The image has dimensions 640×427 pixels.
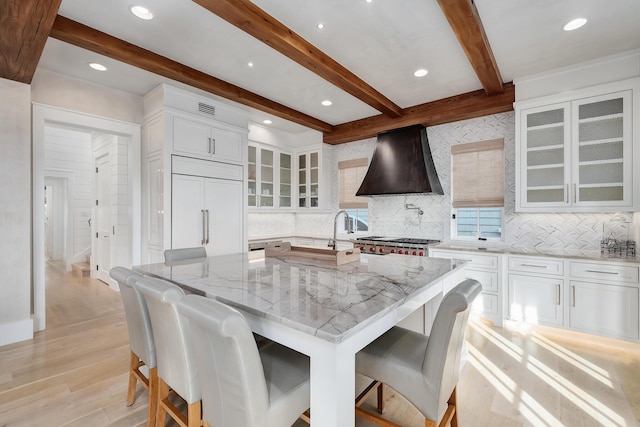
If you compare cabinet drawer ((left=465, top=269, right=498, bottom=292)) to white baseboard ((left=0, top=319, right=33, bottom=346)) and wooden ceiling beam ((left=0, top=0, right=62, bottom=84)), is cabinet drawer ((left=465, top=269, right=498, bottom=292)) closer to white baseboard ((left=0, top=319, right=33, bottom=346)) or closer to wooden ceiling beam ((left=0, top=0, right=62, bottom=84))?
wooden ceiling beam ((left=0, top=0, right=62, bottom=84))

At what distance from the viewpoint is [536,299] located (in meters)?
3.19

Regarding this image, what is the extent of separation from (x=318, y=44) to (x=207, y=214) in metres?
2.51

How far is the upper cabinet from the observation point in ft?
9.43

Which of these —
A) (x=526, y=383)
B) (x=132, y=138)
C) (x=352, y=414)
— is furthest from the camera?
(x=132, y=138)

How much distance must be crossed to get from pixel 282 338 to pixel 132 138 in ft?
12.6

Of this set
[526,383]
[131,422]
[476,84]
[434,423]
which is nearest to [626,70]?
[476,84]

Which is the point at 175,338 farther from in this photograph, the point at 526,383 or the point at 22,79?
the point at 22,79

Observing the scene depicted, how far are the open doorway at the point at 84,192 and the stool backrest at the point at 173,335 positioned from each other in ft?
9.33

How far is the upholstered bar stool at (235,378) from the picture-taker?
3.25 ft

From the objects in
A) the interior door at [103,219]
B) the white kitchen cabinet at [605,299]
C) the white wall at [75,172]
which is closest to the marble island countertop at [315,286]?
the white kitchen cabinet at [605,299]

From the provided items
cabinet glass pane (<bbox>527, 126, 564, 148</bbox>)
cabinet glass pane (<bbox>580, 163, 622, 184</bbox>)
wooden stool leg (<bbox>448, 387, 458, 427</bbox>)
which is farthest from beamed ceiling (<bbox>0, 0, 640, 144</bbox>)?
wooden stool leg (<bbox>448, 387, 458, 427</bbox>)

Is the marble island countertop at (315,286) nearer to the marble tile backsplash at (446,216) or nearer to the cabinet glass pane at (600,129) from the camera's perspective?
the marble tile backsplash at (446,216)

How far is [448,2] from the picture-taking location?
2027 millimetres

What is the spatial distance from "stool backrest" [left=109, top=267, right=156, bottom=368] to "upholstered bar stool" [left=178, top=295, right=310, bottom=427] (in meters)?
0.64
